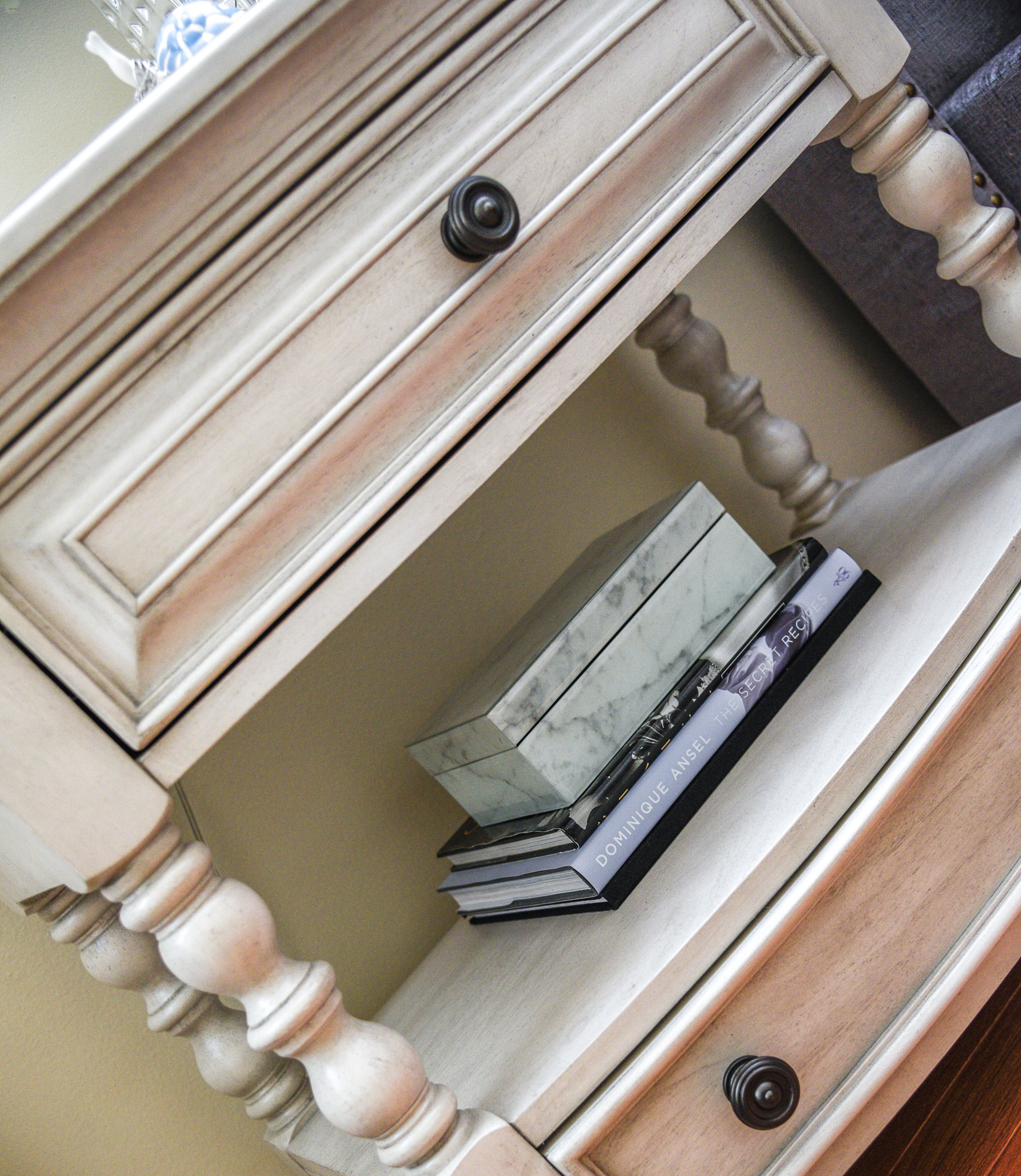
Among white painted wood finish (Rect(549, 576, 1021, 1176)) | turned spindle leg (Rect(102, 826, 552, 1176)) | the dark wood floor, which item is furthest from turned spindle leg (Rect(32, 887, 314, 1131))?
the dark wood floor

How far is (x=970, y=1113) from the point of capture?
558 millimetres

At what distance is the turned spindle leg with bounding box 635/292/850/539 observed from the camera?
904mm

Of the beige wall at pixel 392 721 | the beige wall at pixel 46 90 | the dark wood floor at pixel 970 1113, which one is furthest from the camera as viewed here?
the beige wall at pixel 46 90

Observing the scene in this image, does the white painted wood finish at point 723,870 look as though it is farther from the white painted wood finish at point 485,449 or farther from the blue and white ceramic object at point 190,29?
the blue and white ceramic object at point 190,29

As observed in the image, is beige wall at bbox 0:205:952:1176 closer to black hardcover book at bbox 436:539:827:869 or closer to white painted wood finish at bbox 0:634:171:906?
black hardcover book at bbox 436:539:827:869

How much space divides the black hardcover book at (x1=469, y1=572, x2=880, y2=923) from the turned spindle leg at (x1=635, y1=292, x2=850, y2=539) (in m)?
0.27

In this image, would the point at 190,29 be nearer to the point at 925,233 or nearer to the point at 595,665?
the point at 595,665

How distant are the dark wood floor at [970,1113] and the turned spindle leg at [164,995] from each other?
38cm

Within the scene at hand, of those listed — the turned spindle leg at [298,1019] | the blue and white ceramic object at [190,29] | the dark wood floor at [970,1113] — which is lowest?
the turned spindle leg at [298,1019]

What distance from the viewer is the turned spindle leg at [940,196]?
611 millimetres

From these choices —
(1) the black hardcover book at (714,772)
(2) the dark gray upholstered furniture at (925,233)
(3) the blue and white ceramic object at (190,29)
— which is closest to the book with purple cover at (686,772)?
(1) the black hardcover book at (714,772)

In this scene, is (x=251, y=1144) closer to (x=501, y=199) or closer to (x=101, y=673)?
(x=101, y=673)

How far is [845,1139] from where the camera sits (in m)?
0.50

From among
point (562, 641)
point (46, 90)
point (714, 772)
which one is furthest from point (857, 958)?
point (46, 90)
